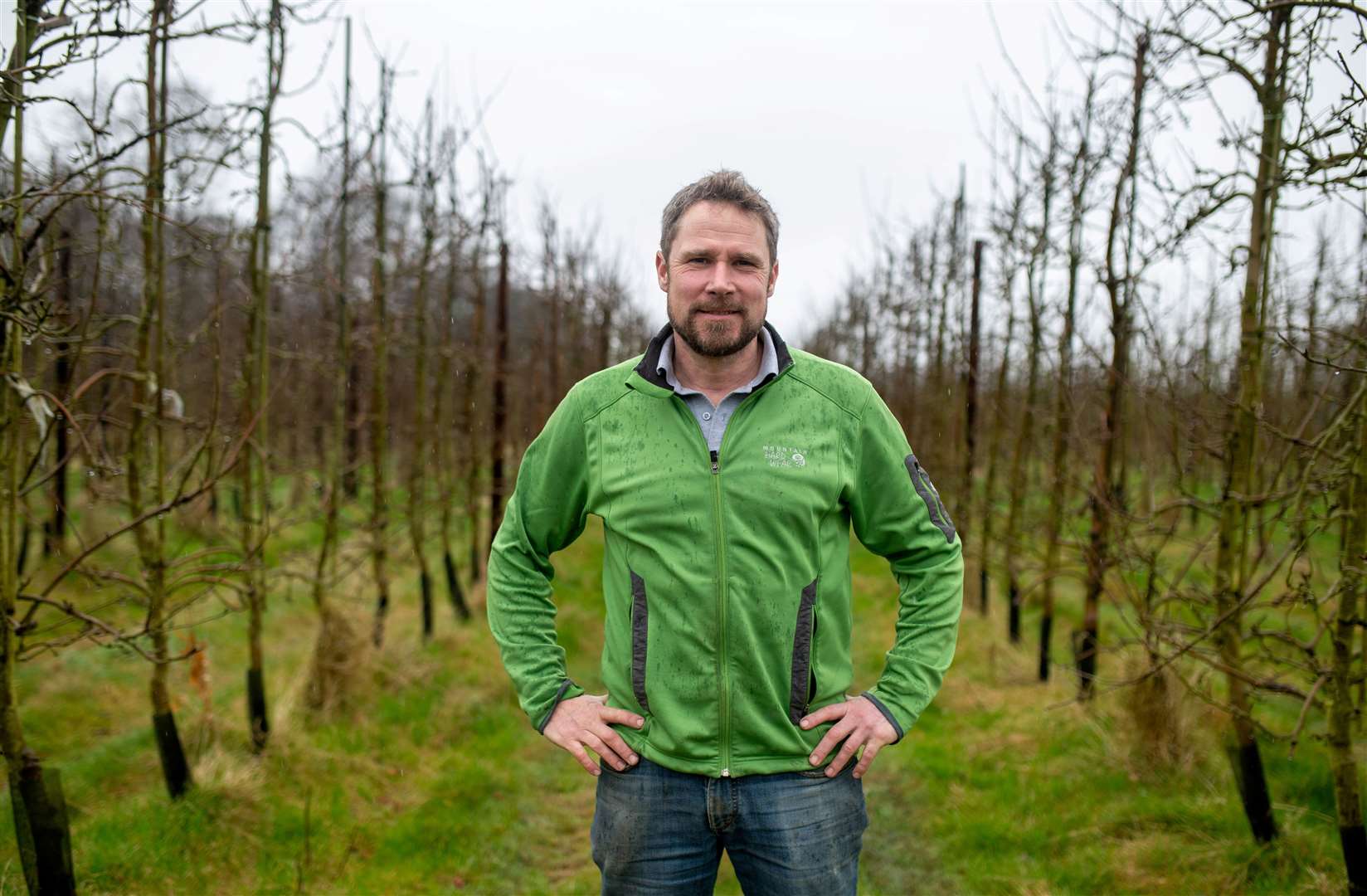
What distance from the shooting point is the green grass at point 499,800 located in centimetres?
407

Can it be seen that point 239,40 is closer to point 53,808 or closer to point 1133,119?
point 53,808

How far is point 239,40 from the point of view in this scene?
3.72 metres

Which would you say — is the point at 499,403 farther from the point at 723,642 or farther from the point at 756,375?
the point at 723,642

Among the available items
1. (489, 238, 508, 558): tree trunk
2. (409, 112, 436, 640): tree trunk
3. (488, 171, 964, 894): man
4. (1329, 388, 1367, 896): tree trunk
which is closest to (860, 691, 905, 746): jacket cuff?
(488, 171, 964, 894): man

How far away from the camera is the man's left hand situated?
7.22 feet

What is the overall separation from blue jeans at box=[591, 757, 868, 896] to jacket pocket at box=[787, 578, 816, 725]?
0.52 ft

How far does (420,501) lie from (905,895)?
6.43 metres

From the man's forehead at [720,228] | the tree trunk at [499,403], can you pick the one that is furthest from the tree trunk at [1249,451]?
the tree trunk at [499,403]

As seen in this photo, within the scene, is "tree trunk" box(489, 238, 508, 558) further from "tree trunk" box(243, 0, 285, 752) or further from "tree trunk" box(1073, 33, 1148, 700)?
"tree trunk" box(1073, 33, 1148, 700)

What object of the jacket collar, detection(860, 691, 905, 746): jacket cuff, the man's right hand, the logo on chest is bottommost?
the man's right hand

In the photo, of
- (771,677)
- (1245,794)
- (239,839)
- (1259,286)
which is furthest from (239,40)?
(1245,794)

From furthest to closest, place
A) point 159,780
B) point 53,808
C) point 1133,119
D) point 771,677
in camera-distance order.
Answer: point 1133,119
point 159,780
point 53,808
point 771,677

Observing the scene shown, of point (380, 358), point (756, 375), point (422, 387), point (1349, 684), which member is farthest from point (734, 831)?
point (422, 387)

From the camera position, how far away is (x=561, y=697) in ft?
7.81
